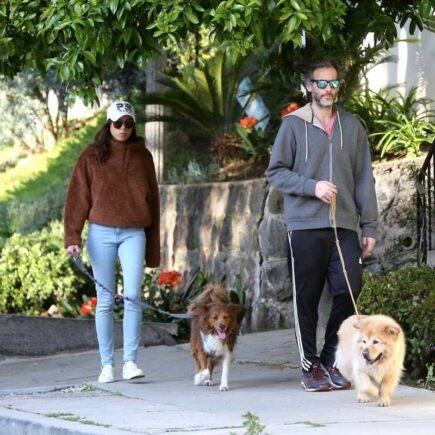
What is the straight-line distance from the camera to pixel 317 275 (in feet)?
27.5

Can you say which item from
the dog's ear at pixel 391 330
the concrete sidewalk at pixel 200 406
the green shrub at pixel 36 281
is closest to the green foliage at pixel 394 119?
the concrete sidewalk at pixel 200 406

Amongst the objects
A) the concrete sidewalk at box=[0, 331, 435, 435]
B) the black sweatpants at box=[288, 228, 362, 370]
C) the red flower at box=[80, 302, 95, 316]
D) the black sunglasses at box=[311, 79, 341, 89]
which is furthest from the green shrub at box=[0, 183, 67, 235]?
the black sunglasses at box=[311, 79, 341, 89]

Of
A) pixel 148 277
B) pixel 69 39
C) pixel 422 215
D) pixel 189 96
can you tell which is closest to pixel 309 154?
pixel 69 39

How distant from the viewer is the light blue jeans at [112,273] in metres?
9.18

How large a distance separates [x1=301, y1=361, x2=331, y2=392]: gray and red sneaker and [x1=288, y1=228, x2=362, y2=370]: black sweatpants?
1.6 inches

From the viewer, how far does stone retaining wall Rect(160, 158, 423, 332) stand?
42.9 ft

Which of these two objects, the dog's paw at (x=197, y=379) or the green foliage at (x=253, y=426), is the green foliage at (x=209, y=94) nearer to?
the dog's paw at (x=197, y=379)

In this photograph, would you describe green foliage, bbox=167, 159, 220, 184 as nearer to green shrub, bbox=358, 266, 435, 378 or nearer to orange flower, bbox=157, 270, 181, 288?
orange flower, bbox=157, 270, 181, 288

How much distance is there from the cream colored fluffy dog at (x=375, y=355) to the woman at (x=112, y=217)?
2009 millimetres

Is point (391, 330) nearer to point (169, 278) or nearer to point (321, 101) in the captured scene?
point (321, 101)

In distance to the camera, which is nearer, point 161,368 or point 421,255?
point 161,368

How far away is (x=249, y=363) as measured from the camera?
1041cm

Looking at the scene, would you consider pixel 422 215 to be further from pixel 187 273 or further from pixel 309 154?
pixel 187 273

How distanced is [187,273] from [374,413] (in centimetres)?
875
